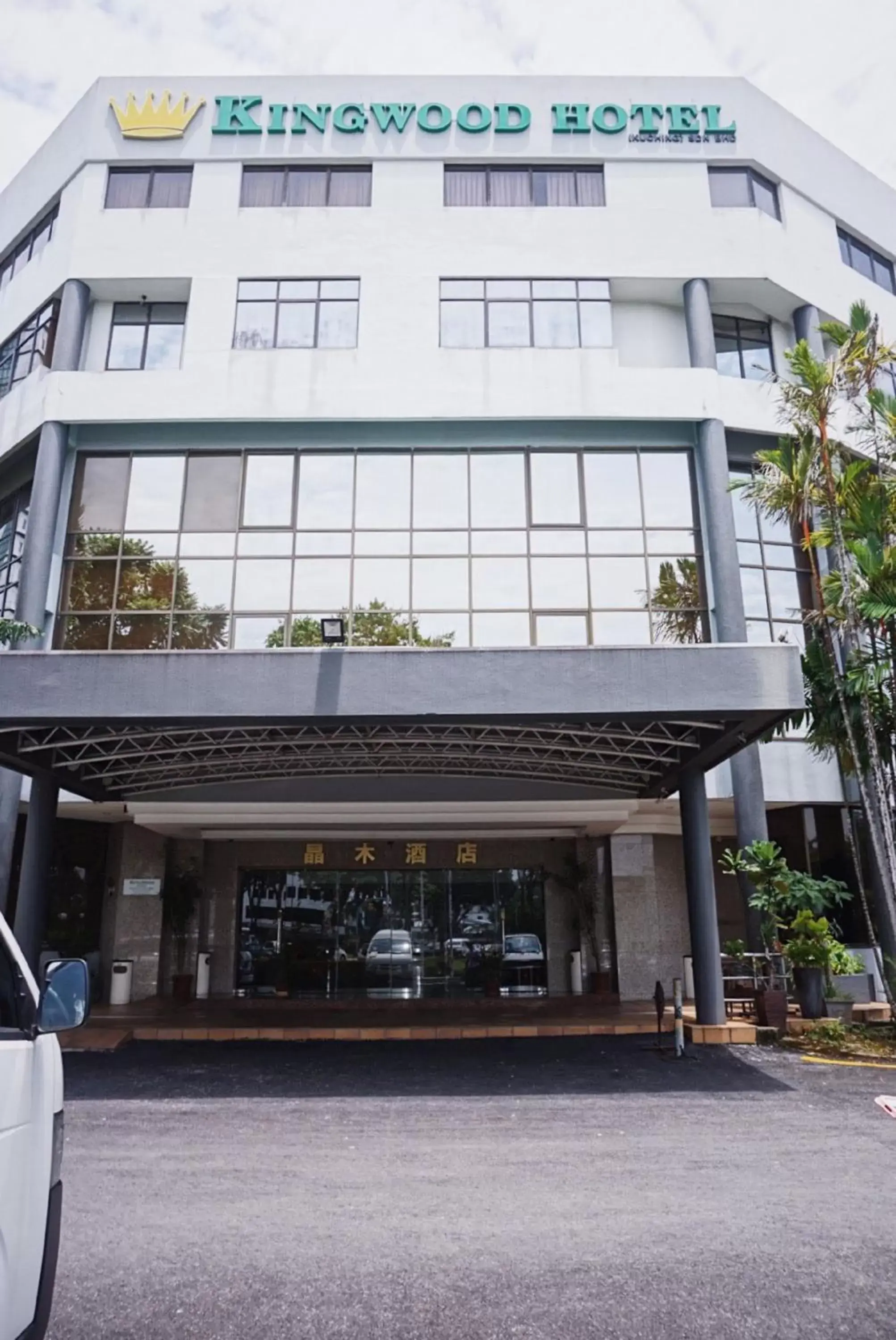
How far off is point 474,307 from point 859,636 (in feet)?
30.6

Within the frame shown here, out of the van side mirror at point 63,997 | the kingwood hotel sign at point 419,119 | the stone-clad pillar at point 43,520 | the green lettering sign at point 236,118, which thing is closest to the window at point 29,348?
the stone-clad pillar at point 43,520

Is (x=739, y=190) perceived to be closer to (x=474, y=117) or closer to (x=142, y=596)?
(x=474, y=117)

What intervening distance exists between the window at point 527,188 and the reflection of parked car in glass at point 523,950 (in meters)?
14.6

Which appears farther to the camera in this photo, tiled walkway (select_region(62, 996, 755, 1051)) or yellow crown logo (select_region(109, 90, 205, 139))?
yellow crown logo (select_region(109, 90, 205, 139))

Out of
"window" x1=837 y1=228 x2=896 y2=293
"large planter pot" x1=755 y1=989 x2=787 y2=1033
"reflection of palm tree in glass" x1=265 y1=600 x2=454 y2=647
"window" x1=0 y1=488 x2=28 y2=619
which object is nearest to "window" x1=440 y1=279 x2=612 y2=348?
"reflection of palm tree in glass" x1=265 y1=600 x2=454 y2=647

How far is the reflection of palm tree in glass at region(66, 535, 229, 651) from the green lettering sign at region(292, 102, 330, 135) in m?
9.14

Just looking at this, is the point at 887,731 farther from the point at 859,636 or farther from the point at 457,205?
the point at 457,205

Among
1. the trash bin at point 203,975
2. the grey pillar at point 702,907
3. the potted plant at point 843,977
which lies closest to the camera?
the grey pillar at point 702,907

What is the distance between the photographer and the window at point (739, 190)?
1825 centimetres

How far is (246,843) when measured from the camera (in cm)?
1884

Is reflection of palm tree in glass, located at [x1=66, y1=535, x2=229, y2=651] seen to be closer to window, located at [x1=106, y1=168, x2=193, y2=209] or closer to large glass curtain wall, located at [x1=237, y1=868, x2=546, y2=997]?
large glass curtain wall, located at [x1=237, y1=868, x2=546, y2=997]

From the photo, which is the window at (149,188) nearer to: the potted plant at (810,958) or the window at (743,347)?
the window at (743,347)

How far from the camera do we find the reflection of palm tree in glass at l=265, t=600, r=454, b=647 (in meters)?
15.7

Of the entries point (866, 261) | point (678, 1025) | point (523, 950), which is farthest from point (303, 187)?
point (678, 1025)
